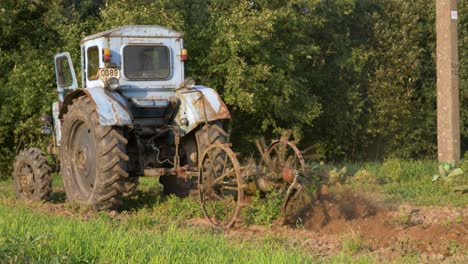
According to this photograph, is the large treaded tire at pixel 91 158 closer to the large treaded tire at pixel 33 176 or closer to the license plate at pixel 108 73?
the license plate at pixel 108 73

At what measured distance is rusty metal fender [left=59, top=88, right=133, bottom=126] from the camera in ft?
31.0

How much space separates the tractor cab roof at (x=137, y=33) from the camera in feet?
33.8

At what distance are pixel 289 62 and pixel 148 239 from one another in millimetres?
12834

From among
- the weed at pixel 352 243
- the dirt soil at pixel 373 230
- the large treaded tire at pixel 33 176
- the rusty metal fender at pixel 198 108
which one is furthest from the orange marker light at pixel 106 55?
the weed at pixel 352 243

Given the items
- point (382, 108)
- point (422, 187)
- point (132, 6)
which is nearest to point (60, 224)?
point (422, 187)

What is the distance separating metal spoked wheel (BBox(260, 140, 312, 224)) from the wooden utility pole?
4.68 metres

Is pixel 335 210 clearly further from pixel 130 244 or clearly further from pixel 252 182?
pixel 130 244

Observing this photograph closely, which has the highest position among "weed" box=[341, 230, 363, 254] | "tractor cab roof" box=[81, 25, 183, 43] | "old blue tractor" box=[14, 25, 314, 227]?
"tractor cab roof" box=[81, 25, 183, 43]

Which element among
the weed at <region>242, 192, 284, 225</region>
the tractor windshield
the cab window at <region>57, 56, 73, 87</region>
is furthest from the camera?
the cab window at <region>57, 56, 73, 87</region>

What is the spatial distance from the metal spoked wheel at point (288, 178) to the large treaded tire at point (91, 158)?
1.90 m

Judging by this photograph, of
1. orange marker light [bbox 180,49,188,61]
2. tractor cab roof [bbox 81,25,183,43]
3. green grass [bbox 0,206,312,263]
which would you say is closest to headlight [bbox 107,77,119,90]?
tractor cab roof [bbox 81,25,183,43]

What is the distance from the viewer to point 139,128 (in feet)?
34.2

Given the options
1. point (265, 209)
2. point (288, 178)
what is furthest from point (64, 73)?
point (288, 178)

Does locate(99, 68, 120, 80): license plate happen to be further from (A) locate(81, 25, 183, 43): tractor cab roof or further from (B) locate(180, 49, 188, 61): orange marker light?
(B) locate(180, 49, 188, 61): orange marker light
